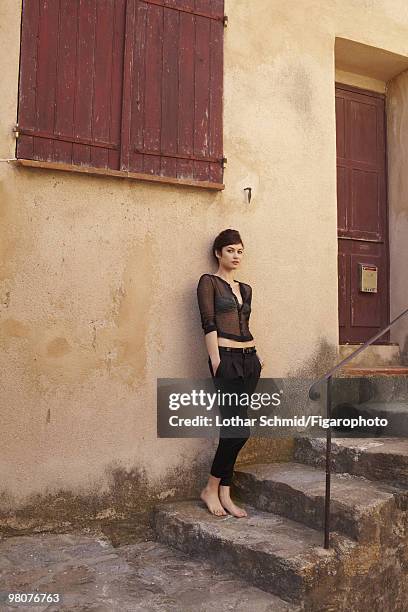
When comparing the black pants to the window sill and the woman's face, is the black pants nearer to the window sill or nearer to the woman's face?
the woman's face

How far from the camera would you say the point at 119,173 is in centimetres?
387

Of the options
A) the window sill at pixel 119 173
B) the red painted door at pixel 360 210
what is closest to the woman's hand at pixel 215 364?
the window sill at pixel 119 173

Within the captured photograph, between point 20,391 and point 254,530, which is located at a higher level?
point 20,391

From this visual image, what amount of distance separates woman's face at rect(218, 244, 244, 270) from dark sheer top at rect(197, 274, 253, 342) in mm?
127

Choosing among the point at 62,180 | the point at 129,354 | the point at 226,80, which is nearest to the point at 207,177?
the point at 226,80

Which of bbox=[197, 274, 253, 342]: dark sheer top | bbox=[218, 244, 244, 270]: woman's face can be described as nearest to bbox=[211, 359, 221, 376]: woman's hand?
bbox=[197, 274, 253, 342]: dark sheer top

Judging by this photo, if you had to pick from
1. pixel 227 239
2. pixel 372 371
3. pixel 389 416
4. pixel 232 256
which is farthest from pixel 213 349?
pixel 372 371

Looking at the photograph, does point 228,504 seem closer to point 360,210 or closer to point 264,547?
point 264,547

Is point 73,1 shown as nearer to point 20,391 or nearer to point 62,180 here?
point 62,180

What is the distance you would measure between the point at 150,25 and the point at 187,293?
1.96 m

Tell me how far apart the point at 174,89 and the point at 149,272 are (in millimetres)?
1377

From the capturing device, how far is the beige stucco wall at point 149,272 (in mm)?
3607

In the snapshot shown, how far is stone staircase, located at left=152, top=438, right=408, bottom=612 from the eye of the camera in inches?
114

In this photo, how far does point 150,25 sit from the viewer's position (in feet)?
13.5
